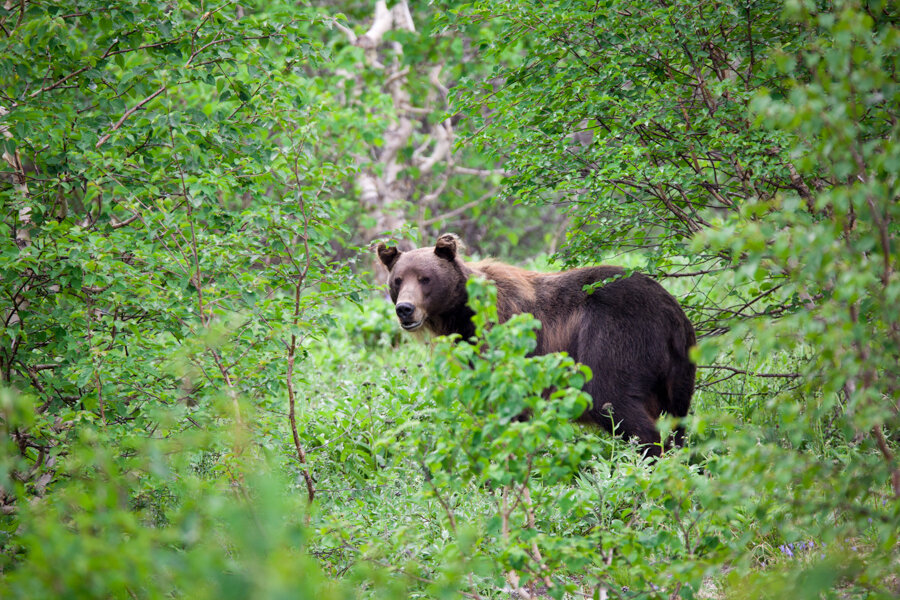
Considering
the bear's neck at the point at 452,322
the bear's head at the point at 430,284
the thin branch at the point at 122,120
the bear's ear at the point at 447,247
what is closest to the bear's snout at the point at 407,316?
the bear's head at the point at 430,284

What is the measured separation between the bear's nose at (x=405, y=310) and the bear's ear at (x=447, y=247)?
526 mm

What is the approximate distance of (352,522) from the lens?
3955mm

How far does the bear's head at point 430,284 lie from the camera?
5.61 meters

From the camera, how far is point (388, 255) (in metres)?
6.07

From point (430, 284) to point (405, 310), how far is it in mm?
299

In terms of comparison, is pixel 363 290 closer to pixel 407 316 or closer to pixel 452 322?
pixel 407 316

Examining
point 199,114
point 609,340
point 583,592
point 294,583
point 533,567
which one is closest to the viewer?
point 294,583

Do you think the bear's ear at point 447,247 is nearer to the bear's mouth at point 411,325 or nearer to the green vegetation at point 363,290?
the bear's mouth at point 411,325

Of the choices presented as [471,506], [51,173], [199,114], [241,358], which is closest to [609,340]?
[471,506]

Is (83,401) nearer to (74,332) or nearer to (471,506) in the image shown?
(74,332)

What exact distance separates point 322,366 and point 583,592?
486cm

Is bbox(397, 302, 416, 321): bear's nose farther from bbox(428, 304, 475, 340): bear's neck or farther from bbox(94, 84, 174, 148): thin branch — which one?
bbox(94, 84, 174, 148): thin branch

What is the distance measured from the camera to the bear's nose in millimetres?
5527

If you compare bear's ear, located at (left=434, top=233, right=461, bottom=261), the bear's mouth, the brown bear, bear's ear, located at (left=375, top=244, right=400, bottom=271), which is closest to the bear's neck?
the brown bear
